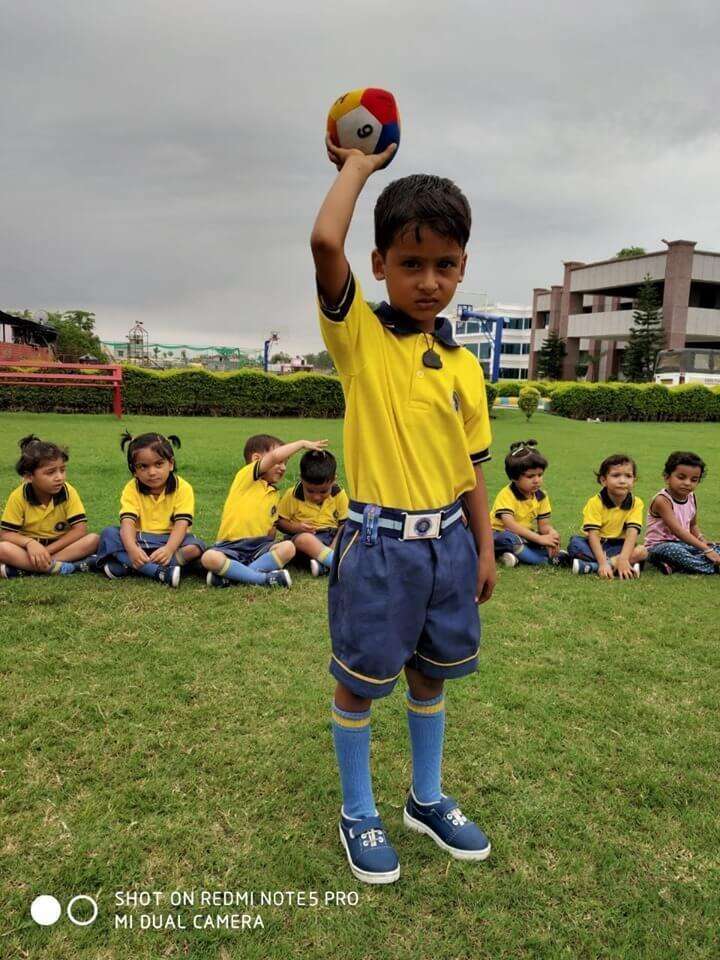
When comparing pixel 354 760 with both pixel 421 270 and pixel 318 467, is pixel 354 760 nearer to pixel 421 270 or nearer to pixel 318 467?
pixel 421 270

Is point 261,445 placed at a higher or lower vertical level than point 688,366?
lower

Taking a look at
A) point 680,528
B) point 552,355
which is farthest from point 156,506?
point 552,355

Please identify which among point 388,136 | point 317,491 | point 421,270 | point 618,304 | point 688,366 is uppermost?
point 618,304

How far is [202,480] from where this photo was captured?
8.61m

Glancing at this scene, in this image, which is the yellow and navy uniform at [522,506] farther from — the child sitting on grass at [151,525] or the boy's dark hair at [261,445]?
the child sitting on grass at [151,525]

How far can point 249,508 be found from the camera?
5.03 m

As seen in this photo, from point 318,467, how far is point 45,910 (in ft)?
11.5

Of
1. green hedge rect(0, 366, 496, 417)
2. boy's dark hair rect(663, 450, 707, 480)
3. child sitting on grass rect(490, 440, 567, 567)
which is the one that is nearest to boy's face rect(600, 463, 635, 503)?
boy's dark hair rect(663, 450, 707, 480)

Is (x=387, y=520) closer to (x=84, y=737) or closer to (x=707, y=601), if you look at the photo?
(x=84, y=737)

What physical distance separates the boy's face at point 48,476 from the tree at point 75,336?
41.3 metres

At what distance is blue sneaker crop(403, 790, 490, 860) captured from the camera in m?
2.09

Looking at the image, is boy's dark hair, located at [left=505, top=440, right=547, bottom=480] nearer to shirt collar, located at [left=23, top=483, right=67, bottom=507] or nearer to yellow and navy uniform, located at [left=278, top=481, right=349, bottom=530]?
yellow and navy uniform, located at [left=278, top=481, right=349, bottom=530]

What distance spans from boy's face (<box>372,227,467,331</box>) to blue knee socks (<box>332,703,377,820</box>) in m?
1.25

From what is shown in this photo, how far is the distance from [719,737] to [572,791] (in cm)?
82
